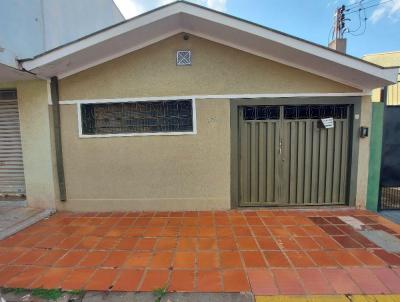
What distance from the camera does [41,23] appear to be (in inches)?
213

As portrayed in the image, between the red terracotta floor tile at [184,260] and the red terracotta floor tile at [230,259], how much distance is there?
412 mm

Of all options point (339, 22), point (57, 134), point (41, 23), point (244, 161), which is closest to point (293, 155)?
point (244, 161)

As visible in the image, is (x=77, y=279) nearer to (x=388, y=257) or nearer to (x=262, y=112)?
(x=388, y=257)

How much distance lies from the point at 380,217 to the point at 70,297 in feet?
18.5

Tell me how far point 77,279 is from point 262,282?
7.61ft

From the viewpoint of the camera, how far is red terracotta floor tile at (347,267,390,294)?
2.75m

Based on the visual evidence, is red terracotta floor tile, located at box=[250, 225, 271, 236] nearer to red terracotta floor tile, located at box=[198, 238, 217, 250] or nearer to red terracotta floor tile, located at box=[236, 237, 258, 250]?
red terracotta floor tile, located at box=[236, 237, 258, 250]

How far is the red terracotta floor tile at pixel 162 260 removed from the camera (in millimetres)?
3268

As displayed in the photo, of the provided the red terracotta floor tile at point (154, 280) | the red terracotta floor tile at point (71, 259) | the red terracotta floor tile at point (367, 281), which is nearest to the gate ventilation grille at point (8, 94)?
the red terracotta floor tile at point (71, 259)

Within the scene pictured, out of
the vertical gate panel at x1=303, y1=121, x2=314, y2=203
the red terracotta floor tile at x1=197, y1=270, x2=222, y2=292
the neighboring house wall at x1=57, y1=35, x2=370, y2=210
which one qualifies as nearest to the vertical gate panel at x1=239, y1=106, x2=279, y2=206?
the neighboring house wall at x1=57, y1=35, x2=370, y2=210

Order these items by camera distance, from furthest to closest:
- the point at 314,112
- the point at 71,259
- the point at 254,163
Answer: the point at 254,163
the point at 314,112
the point at 71,259

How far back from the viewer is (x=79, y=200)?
537 centimetres

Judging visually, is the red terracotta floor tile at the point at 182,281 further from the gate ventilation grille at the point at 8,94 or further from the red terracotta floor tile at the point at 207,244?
the gate ventilation grille at the point at 8,94

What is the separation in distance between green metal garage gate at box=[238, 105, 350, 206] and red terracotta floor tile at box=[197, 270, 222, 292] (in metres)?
2.46
